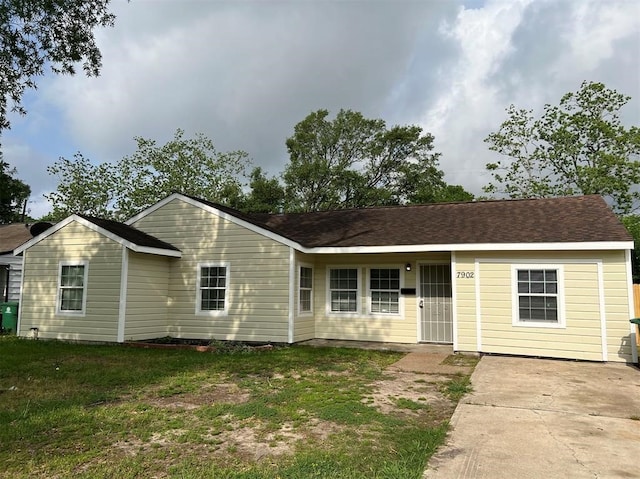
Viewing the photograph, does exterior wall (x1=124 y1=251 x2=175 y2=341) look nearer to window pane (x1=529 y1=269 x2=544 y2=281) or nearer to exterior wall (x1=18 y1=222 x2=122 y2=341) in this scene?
exterior wall (x1=18 y1=222 x2=122 y2=341)

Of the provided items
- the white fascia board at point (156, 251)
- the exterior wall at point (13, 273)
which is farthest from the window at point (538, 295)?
the exterior wall at point (13, 273)

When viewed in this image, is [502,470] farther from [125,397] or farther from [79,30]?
[79,30]

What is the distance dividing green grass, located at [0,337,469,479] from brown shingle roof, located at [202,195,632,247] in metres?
4.06

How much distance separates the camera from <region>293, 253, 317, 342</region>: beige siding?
1230 cm

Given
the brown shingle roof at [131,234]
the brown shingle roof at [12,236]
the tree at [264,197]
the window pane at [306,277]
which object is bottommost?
the window pane at [306,277]

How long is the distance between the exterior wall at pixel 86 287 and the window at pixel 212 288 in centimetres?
221

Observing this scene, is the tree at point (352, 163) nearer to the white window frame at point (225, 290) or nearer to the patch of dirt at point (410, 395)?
the white window frame at point (225, 290)

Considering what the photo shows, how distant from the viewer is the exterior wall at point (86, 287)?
12203 mm

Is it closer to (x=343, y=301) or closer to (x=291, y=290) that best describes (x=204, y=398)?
(x=291, y=290)

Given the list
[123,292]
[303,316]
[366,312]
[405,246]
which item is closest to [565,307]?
[405,246]

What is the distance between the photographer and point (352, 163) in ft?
113

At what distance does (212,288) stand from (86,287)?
3330 mm

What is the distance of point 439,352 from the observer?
1116 cm

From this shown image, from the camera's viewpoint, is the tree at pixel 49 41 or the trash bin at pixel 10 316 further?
the trash bin at pixel 10 316
